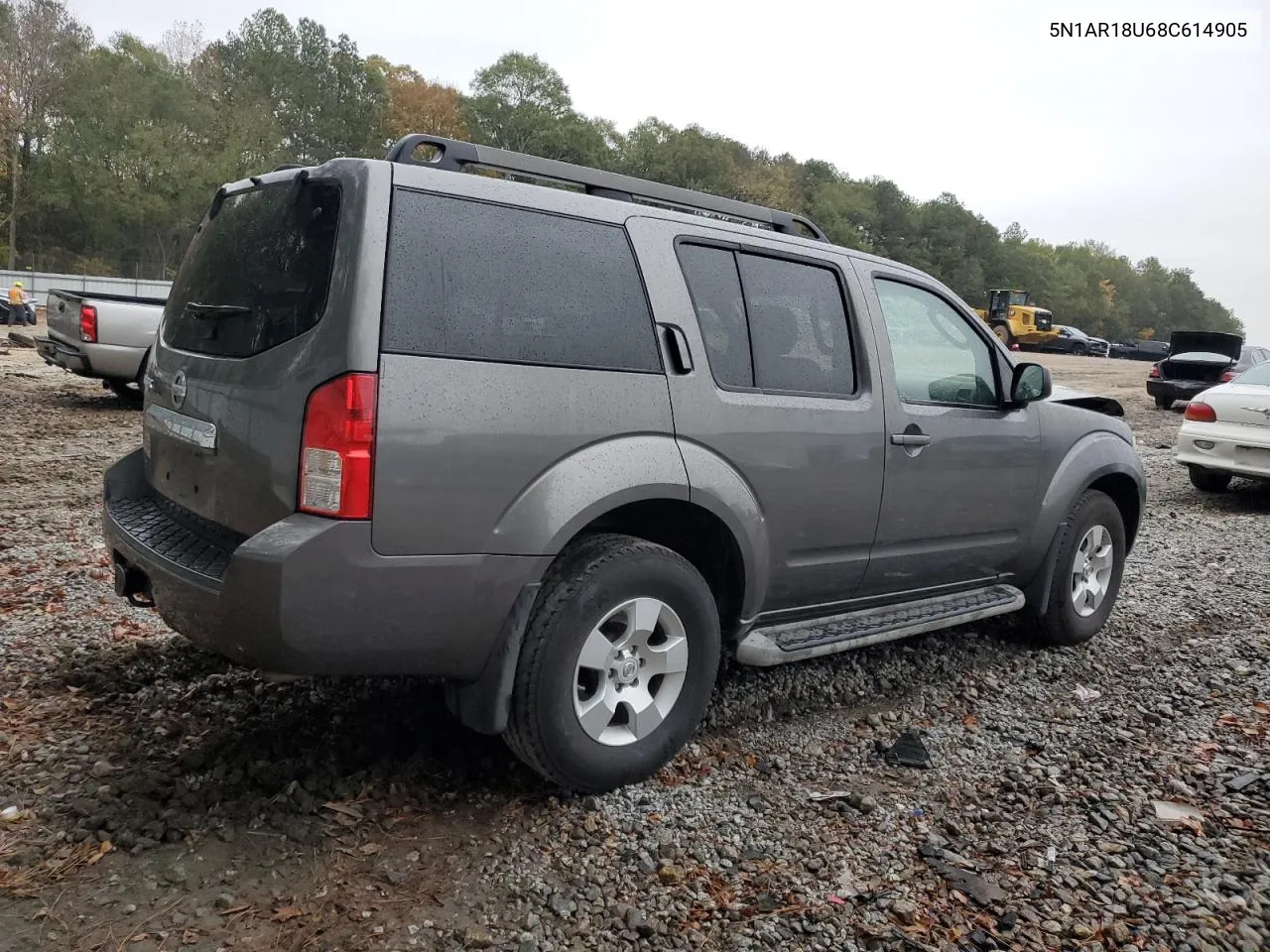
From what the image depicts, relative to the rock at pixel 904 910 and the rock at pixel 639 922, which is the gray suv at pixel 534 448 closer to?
the rock at pixel 639 922

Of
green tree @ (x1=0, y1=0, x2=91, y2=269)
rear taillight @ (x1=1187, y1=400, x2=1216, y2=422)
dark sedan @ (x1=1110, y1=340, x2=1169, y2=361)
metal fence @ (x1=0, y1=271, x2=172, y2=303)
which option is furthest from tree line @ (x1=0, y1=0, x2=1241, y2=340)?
dark sedan @ (x1=1110, y1=340, x2=1169, y2=361)

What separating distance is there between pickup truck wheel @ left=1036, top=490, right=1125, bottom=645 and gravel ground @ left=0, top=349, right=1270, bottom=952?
0.74ft

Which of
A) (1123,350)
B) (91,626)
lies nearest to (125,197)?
(91,626)

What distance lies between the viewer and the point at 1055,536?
4.91 metres

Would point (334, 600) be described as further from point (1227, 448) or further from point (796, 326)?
point (1227, 448)

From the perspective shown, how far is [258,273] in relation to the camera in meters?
3.20

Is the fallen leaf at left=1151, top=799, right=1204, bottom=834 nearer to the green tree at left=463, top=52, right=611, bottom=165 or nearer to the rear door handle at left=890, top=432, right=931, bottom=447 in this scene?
the rear door handle at left=890, top=432, right=931, bottom=447

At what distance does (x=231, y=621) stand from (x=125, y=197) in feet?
168

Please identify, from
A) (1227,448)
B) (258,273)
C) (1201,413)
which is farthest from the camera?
(1201,413)

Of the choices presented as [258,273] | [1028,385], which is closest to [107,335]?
[258,273]

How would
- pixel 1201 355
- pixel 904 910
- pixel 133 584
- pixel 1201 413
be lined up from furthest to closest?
pixel 1201 355, pixel 1201 413, pixel 133 584, pixel 904 910

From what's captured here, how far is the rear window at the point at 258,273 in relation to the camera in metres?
2.94

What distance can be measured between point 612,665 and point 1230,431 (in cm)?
845

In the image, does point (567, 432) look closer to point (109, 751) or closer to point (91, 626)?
point (109, 751)
